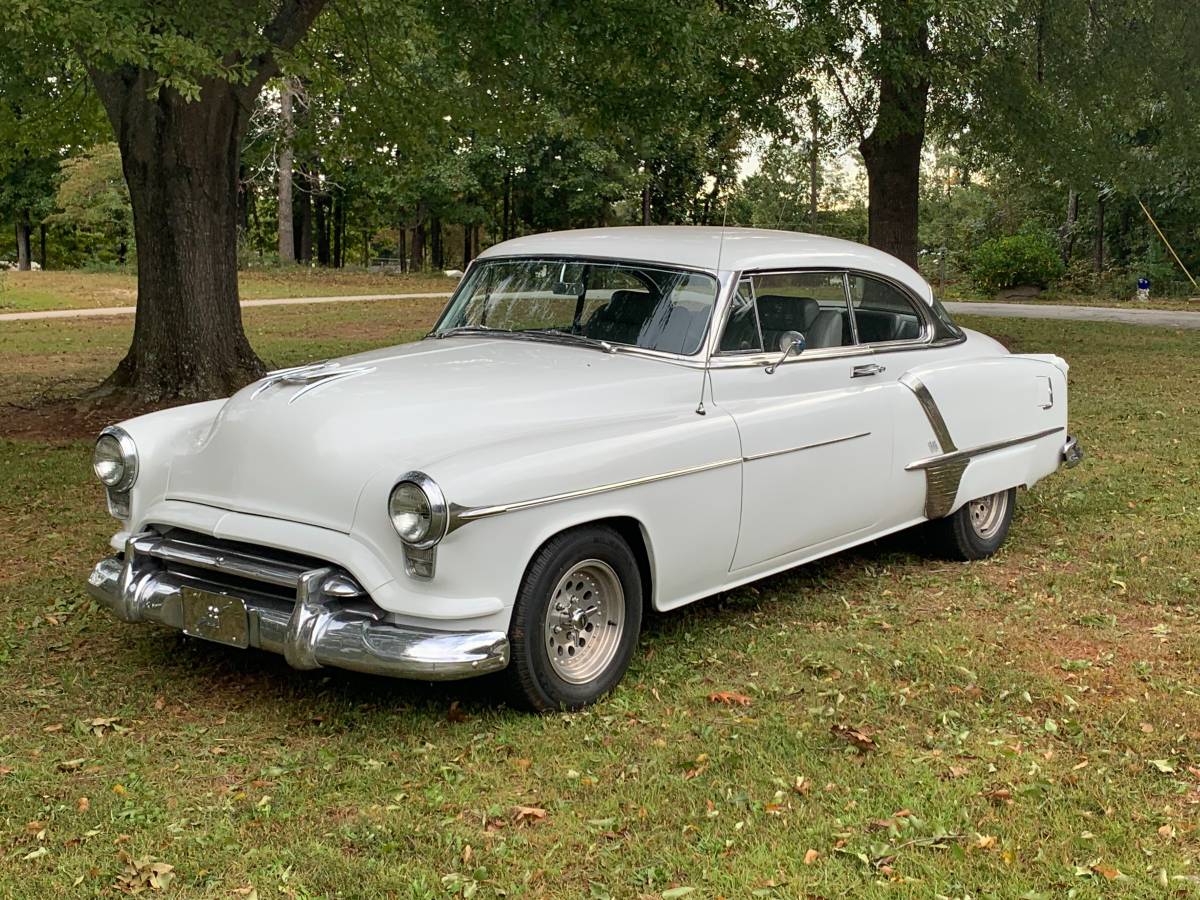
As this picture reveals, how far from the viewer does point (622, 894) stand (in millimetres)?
3232

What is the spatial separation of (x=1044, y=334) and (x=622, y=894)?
56.0 ft

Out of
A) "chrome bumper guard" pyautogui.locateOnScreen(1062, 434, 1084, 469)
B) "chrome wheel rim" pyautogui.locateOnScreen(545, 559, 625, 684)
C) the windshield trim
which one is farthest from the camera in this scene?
"chrome bumper guard" pyautogui.locateOnScreen(1062, 434, 1084, 469)

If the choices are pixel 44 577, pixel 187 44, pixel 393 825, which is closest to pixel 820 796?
pixel 393 825

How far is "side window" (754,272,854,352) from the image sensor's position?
537 cm

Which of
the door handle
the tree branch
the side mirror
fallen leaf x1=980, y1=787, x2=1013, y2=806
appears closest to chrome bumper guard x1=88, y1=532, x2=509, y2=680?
fallen leaf x1=980, y1=787, x2=1013, y2=806

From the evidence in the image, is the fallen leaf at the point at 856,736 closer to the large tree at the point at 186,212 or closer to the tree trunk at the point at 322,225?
the large tree at the point at 186,212

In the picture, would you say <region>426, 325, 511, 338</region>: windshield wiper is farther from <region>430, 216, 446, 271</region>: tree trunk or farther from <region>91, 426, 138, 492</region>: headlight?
<region>430, 216, 446, 271</region>: tree trunk

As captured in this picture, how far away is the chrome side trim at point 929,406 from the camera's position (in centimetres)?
582

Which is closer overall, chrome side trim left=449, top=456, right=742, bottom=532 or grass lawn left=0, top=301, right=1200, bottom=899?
grass lawn left=0, top=301, right=1200, bottom=899

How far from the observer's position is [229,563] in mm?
4223

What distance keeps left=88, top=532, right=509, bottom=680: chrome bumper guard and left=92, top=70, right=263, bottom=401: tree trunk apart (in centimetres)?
669

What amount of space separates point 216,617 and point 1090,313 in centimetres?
2202

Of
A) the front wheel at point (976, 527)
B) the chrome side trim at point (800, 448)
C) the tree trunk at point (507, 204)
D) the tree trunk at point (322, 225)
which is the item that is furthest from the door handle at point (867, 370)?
the tree trunk at point (322, 225)

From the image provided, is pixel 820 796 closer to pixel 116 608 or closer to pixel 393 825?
pixel 393 825
